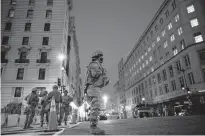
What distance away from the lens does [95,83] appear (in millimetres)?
4109

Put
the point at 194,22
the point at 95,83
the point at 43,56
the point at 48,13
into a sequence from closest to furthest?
the point at 95,83 < the point at 43,56 < the point at 194,22 < the point at 48,13

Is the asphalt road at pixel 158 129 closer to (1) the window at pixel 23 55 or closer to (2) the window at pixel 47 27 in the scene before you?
(1) the window at pixel 23 55

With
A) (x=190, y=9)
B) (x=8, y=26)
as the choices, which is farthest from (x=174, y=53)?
(x=8, y=26)

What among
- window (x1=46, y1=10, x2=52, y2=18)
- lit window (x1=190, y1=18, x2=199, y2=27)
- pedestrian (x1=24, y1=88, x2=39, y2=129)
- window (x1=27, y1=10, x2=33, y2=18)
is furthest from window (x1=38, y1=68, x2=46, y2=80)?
lit window (x1=190, y1=18, x2=199, y2=27)

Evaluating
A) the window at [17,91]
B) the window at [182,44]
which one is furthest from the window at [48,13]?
the window at [182,44]

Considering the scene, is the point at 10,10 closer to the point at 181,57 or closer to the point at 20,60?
the point at 20,60

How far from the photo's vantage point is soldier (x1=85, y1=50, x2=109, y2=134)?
3803mm

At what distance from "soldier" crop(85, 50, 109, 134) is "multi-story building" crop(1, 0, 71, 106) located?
2190 centimetres

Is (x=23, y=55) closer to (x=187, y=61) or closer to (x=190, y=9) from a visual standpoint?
(x=187, y=61)

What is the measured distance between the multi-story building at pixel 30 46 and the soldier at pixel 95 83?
2190 cm

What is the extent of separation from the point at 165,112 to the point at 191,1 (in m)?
23.6

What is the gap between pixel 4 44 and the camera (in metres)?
26.6

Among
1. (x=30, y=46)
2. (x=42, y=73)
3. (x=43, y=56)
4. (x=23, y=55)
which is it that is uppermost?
(x=30, y=46)

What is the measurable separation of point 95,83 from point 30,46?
2652 cm
